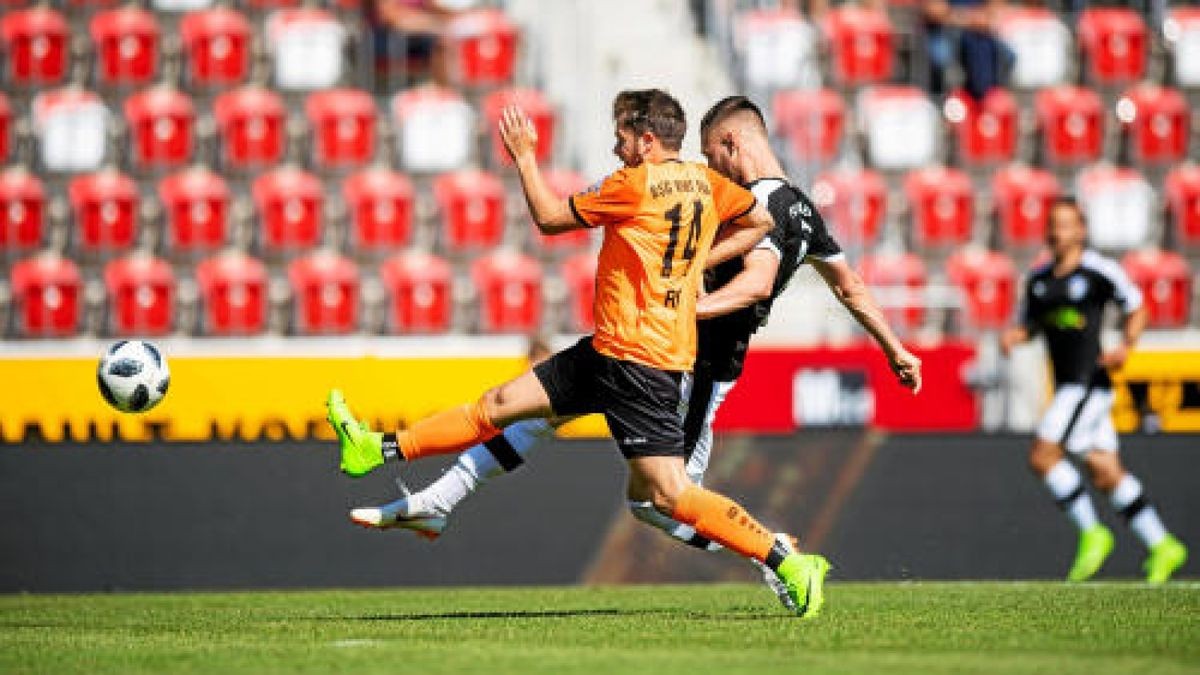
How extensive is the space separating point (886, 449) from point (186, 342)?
21.1 ft

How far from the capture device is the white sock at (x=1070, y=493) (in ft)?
41.3

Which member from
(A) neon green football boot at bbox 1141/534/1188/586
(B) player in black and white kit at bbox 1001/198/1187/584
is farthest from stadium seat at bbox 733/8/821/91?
(A) neon green football boot at bbox 1141/534/1188/586

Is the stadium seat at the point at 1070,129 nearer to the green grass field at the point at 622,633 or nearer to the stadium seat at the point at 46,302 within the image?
Result: the stadium seat at the point at 46,302

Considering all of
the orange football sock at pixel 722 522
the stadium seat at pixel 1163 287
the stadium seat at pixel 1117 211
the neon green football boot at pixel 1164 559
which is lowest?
the neon green football boot at pixel 1164 559

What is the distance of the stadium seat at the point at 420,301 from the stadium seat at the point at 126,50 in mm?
3411

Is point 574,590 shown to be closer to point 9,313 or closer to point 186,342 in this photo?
point 186,342

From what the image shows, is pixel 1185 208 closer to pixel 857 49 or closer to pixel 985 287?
pixel 985 287

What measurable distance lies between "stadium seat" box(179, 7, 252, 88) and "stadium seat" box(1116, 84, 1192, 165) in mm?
7824

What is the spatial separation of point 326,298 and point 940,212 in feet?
17.3

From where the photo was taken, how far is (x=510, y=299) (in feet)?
59.0

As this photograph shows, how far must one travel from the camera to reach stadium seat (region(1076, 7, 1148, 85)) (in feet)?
66.3

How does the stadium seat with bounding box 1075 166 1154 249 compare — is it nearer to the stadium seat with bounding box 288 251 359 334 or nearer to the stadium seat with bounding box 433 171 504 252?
the stadium seat with bounding box 433 171 504 252

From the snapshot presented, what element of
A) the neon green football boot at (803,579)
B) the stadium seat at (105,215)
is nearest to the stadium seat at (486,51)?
the stadium seat at (105,215)

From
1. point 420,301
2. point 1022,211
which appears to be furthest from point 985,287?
point 420,301
